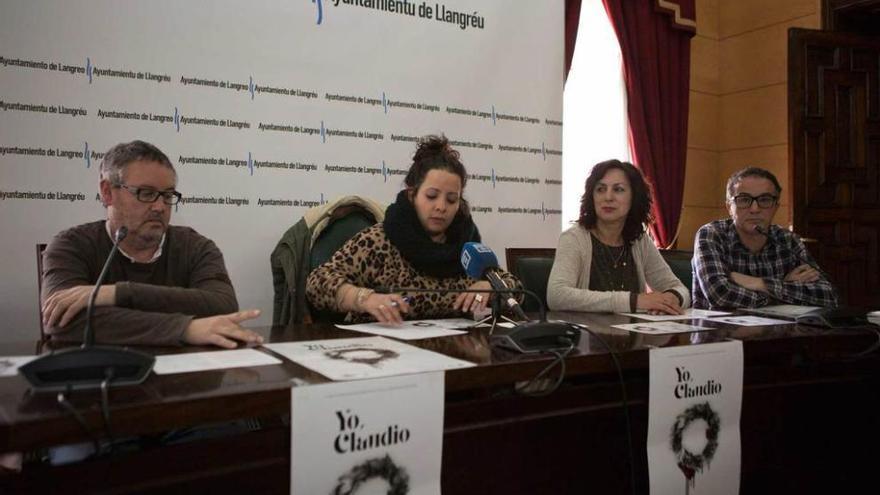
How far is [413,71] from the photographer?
3119 mm

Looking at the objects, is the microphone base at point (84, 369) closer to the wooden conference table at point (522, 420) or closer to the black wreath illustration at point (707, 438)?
the wooden conference table at point (522, 420)

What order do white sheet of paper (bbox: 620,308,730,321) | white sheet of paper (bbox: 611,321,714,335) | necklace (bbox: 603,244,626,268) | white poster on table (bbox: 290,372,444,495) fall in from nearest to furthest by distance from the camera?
1. white poster on table (bbox: 290,372,444,495)
2. white sheet of paper (bbox: 611,321,714,335)
3. white sheet of paper (bbox: 620,308,730,321)
4. necklace (bbox: 603,244,626,268)

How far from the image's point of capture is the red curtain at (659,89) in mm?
4141

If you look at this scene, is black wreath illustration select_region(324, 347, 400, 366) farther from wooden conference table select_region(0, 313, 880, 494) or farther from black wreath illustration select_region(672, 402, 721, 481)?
black wreath illustration select_region(672, 402, 721, 481)

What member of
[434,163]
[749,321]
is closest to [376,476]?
[434,163]

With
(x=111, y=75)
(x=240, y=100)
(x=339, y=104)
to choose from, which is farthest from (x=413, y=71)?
(x=111, y=75)

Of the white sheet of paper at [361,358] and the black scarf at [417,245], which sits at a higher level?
the black scarf at [417,245]

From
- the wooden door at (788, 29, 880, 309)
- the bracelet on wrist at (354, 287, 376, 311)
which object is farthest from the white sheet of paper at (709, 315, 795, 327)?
the wooden door at (788, 29, 880, 309)

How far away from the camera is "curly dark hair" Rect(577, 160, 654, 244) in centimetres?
244

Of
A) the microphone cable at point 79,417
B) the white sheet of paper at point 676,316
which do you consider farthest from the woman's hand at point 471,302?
the microphone cable at point 79,417

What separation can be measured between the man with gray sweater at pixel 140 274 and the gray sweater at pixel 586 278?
3.45 ft

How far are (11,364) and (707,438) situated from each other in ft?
4.51

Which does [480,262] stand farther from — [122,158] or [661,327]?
[122,158]

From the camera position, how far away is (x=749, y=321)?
1.87m
